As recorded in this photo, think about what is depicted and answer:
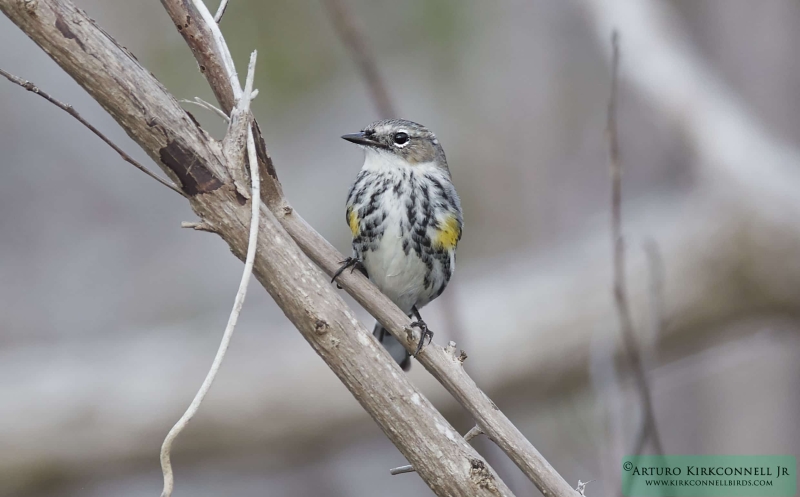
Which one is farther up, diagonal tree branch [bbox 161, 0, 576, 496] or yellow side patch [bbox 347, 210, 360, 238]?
yellow side patch [bbox 347, 210, 360, 238]

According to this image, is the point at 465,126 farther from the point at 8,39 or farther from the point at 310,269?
the point at 310,269

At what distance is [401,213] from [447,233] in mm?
185

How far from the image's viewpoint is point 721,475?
9.00ft

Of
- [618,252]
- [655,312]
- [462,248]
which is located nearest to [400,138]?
[618,252]

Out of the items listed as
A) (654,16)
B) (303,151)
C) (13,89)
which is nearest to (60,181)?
(13,89)

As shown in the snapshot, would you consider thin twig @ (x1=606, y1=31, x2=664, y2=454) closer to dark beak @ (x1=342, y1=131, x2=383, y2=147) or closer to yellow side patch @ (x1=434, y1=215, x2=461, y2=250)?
yellow side patch @ (x1=434, y1=215, x2=461, y2=250)

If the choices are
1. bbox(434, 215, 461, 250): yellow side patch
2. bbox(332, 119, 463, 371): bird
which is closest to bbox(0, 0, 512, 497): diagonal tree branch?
bbox(332, 119, 463, 371): bird

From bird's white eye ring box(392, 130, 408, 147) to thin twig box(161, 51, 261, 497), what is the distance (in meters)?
1.24

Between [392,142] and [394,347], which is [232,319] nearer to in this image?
[392,142]

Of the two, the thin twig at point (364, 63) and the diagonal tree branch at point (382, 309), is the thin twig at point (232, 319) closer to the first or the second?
the diagonal tree branch at point (382, 309)

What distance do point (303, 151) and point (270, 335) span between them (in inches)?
84.1

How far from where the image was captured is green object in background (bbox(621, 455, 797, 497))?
2.33m

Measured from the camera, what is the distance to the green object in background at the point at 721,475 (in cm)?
233

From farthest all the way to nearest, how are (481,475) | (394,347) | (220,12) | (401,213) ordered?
(394,347)
(401,213)
(220,12)
(481,475)
